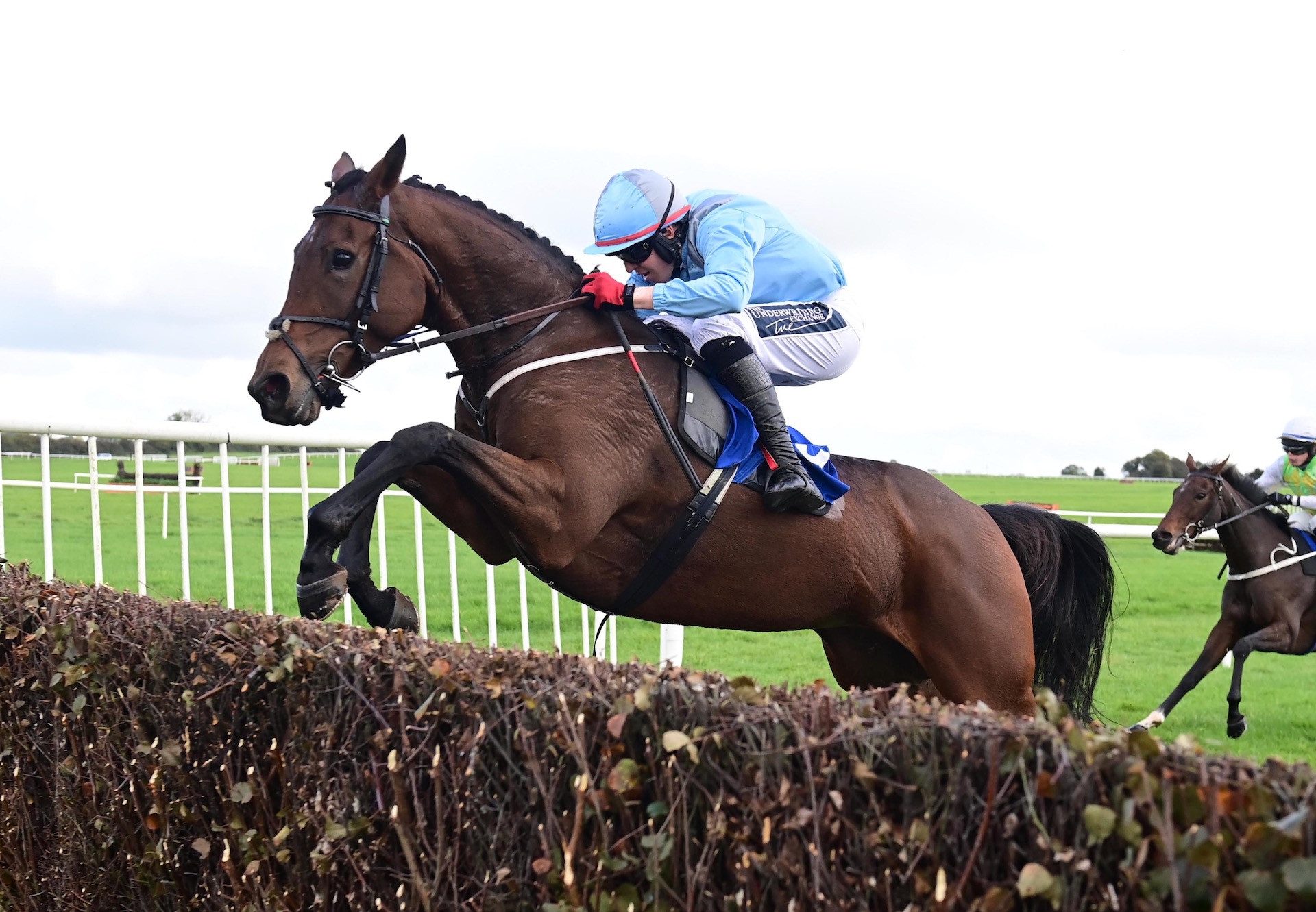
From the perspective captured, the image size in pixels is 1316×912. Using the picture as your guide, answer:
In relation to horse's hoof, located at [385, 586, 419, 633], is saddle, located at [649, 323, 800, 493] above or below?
above

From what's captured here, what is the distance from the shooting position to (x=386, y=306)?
12.3 feet

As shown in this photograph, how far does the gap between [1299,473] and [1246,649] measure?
167 cm

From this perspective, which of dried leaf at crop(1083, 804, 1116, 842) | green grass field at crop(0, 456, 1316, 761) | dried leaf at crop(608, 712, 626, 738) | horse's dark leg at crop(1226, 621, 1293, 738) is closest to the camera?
dried leaf at crop(1083, 804, 1116, 842)

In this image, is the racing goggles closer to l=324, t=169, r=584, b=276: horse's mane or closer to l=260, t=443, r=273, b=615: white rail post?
l=324, t=169, r=584, b=276: horse's mane

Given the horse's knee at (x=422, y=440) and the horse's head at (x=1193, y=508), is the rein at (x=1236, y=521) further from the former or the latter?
the horse's knee at (x=422, y=440)

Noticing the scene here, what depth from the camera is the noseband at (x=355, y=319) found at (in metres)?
3.61

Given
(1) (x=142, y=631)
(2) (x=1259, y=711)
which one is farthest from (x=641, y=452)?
(2) (x=1259, y=711)

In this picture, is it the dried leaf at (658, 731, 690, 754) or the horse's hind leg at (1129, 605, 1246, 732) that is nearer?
the dried leaf at (658, 731, 690, 754)

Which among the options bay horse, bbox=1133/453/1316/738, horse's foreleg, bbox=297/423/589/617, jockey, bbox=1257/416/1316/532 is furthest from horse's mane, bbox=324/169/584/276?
jockey, bbox=1257/416/1316/532

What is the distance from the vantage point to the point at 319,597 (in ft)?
10.8

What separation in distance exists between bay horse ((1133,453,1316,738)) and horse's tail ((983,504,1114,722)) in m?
3.55

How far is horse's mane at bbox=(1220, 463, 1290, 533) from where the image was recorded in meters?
8.78

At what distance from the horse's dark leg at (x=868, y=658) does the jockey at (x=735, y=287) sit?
86 centimetres

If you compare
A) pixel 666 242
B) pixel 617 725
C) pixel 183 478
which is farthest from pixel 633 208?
pixel 183 478
